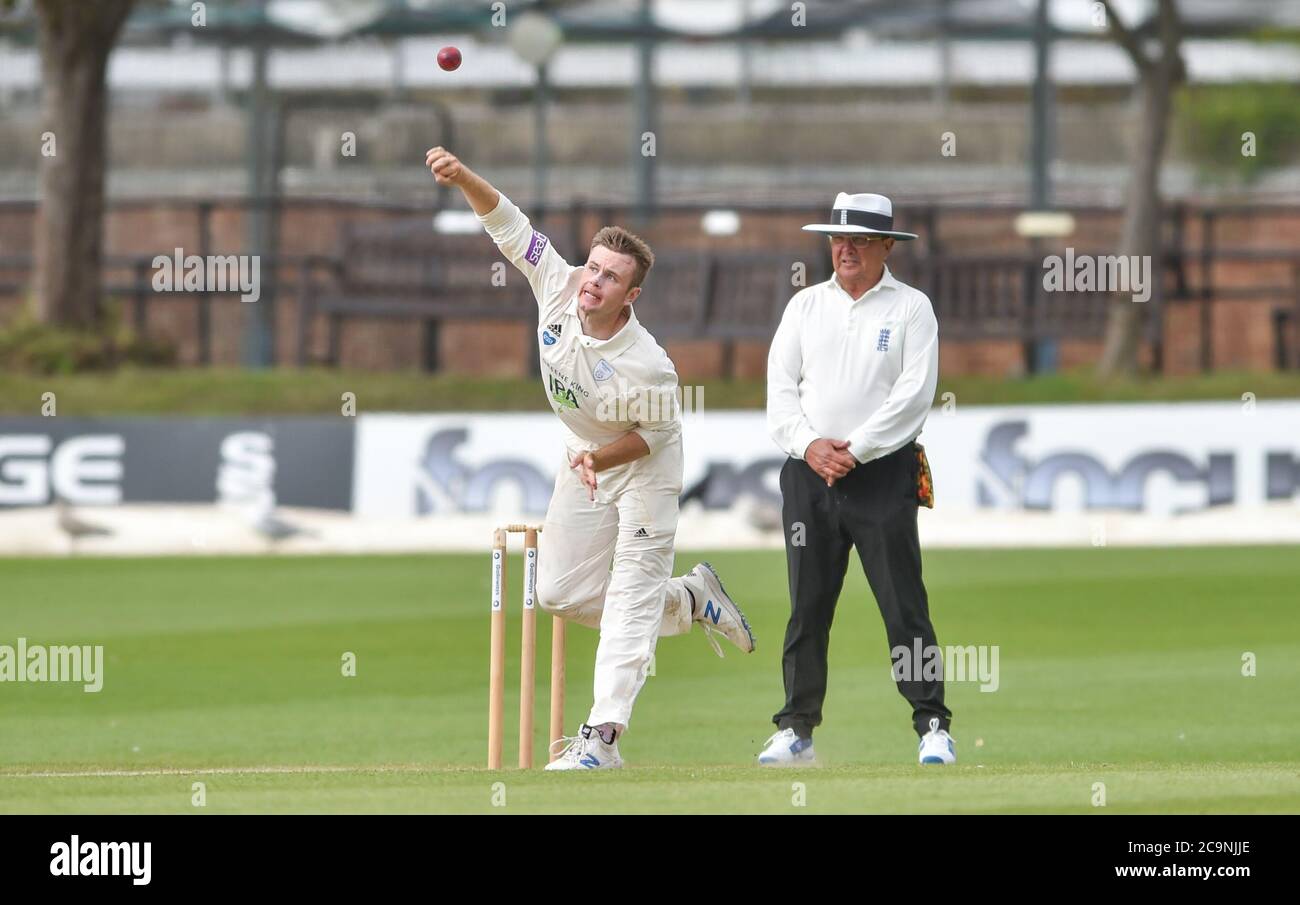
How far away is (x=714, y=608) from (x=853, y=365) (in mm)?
1247

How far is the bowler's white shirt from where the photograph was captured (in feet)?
29.8

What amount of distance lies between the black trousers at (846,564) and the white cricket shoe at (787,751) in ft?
0.13

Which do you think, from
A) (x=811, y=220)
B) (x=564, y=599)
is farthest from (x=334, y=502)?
(x=564, y=599)

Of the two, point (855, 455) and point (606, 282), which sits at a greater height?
point (606, 282)

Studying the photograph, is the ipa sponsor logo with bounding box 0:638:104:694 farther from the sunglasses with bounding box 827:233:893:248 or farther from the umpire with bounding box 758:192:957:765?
the sunglasses with bounding box 827:233:893:248

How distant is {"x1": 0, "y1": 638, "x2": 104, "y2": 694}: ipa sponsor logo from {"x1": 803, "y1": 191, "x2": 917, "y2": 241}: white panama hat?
17.8 feet

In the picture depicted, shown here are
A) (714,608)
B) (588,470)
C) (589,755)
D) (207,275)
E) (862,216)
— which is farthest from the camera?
(207,275)

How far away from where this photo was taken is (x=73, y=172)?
2430cm

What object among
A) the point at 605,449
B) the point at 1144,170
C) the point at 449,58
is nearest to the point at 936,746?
the point at 605,449

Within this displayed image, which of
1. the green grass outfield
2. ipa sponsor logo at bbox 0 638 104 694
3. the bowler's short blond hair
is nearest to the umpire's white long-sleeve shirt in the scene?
the bowler's short blond hair

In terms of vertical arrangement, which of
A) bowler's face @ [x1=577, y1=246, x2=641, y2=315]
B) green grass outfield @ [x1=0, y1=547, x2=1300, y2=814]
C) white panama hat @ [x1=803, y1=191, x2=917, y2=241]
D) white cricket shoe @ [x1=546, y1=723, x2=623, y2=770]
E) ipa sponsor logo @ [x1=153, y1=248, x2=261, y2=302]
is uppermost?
ipa sponsor logo @ [x1=153, y1=248, x2=261, y2=302]

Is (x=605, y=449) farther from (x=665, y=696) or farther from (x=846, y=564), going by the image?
(x=665, y=696)
